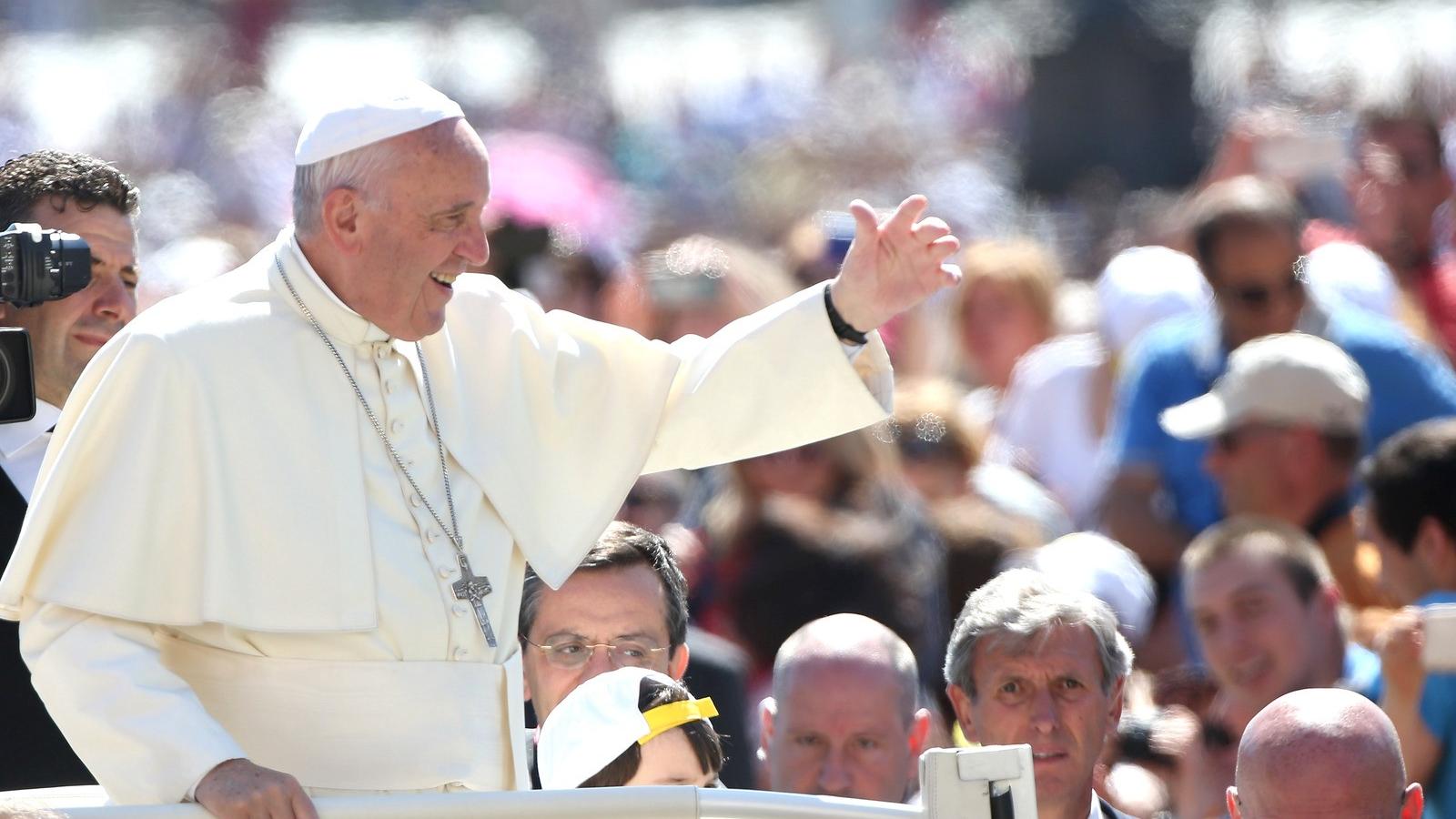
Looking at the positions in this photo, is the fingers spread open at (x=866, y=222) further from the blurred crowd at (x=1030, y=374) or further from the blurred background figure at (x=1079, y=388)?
the blurred background figure at (x=1079, y=388)

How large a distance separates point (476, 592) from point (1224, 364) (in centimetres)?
369

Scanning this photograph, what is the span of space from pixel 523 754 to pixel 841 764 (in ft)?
3.87

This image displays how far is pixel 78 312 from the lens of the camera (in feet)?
15.1

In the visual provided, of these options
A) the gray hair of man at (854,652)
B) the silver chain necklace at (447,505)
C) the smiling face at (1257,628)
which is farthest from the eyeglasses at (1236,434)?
the silver chain necklace at (447,505)

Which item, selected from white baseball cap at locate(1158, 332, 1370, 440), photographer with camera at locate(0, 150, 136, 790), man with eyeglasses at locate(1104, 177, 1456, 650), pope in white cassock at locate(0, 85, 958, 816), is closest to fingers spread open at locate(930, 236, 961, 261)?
pope in white cassock at locate(0, 85, 958, 816)

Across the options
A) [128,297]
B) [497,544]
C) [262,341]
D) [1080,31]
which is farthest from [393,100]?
[1080,31]

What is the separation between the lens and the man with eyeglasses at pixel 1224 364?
22.4 ft

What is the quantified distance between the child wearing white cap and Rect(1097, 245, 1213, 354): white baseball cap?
4.30 m

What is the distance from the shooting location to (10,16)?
2014 cm

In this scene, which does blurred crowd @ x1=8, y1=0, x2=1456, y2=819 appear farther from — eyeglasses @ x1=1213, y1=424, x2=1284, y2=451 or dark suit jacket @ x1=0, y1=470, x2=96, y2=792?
dark suit jacket @ x1=0, y1=470, x2=96, y2=792

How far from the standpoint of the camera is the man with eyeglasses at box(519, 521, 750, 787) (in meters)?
4.64

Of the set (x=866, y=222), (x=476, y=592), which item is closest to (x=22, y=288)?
(x=476, y=592)

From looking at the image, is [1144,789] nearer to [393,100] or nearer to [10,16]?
[393,100]

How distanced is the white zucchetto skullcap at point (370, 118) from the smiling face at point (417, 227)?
0.8 inches
